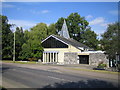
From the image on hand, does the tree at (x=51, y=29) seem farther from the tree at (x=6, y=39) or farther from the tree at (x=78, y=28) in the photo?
the tree at (x=6, y=39)

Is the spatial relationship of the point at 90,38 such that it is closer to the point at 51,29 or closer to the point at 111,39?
the point at 51,29

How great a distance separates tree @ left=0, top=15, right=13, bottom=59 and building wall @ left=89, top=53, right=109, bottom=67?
985 inches

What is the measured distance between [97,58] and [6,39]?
27.7m

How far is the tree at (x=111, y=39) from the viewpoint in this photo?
18.9m

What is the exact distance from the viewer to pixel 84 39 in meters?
59.8

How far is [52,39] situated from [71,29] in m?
27.7

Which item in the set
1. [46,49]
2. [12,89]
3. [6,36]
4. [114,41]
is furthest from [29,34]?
[12,89]

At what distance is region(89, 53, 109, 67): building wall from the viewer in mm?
26975

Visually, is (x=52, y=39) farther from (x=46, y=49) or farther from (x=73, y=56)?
(x=73, y=56)

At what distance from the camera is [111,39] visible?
832 inches

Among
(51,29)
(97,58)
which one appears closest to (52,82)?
(97,58)

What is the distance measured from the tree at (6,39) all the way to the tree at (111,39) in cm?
2920

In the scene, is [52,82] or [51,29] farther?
[51,29]

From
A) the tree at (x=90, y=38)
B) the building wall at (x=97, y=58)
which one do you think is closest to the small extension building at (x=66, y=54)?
the building wall at (x=97, y=58)
